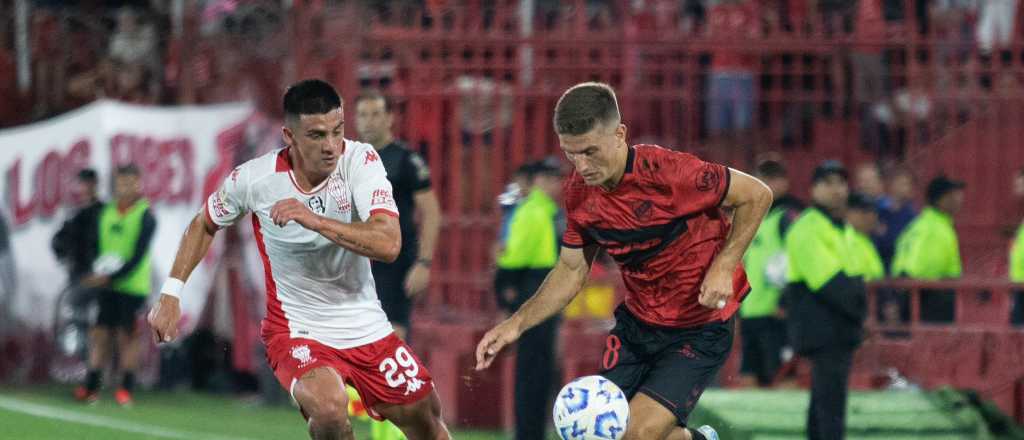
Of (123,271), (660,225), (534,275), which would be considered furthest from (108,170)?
(660,225)

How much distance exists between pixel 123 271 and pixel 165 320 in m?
7.66

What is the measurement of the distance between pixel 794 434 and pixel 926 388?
89.8 inches

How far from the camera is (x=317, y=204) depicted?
346 inches

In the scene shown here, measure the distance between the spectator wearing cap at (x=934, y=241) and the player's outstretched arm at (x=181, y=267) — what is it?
7.48 m

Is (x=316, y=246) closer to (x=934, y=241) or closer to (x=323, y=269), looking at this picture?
(x=323, y=269)

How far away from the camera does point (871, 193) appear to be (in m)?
15.8

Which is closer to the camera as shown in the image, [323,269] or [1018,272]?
[323,269]

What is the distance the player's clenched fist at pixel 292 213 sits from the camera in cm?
790

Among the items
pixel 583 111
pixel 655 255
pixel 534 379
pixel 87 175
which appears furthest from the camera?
pixel 87 175

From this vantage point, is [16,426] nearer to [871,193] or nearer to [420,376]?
[420,376]

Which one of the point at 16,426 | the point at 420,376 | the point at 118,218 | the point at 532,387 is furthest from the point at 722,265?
the point at 118,218

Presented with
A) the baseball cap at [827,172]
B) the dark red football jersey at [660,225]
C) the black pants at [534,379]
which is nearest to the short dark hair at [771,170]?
the baseball cap at [827,172]

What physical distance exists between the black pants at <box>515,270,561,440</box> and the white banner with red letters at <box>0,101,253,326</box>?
529cm

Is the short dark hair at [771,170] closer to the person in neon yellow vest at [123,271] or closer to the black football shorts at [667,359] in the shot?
the black football shorts at [667,359]
